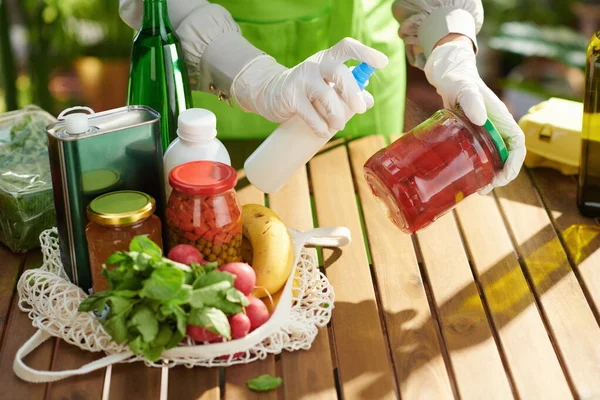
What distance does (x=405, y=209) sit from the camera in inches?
45.9

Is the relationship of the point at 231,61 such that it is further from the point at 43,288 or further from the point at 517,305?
the point at 517,305

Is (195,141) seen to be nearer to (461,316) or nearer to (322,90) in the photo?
(322,90)

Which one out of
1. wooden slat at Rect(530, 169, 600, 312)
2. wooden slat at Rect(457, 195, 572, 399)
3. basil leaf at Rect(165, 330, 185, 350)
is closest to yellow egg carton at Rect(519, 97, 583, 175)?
wooden slat at Rect(530, 169, 600, 312)

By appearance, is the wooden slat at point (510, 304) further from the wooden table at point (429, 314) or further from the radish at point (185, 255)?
the radish at point (185, 255)

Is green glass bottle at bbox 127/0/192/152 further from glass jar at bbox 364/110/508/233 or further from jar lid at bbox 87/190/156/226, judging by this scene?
glass jar at bbox 364/110/508/233

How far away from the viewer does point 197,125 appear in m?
1.13

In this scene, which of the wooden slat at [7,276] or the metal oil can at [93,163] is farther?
the wooden slat at [7,276]

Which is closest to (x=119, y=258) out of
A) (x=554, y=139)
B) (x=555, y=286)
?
(x=555, y=286)

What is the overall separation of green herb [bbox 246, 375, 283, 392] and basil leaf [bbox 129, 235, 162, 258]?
0.71 ft

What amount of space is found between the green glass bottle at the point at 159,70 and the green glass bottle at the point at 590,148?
29.2 inches

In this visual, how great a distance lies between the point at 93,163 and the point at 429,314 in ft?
1.82

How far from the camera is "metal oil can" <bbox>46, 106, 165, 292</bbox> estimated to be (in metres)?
1.08

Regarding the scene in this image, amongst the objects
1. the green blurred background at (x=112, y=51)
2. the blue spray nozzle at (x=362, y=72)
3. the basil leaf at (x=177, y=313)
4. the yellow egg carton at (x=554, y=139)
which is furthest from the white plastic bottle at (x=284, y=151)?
the green blurred background at (x=112, y=51)

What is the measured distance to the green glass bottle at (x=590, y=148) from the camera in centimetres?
145
